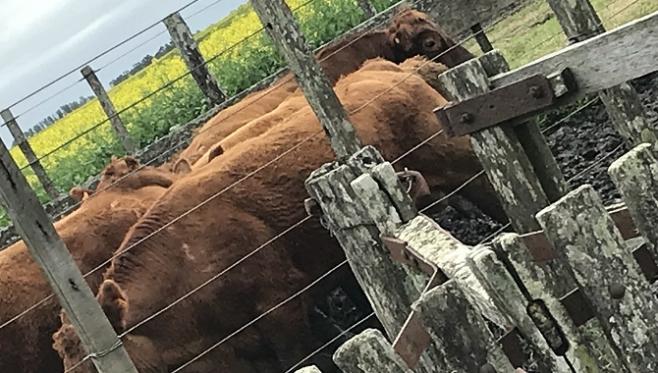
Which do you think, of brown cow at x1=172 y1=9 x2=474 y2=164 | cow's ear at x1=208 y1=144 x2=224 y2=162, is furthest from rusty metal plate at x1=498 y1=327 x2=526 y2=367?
brown cow at x1=172 y1=9 x2=474 y2=164

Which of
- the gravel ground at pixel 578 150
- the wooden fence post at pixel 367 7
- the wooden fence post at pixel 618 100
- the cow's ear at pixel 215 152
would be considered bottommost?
the gravel ground at pixel 578 150

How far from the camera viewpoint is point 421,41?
10.4 m

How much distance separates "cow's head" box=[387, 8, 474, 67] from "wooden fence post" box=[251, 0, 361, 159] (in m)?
4.73

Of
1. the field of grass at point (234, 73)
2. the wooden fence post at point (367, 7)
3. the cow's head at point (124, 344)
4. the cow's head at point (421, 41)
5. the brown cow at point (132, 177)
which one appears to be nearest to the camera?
the cow's head at point (124, 344)

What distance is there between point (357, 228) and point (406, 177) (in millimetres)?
537

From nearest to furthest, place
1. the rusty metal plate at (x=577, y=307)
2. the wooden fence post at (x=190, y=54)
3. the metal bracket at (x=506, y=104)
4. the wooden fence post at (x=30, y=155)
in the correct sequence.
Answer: the rusty metal plate at (x=577, y=307)
the metal bracket at (x=506, y=104)
the wooden fence post at (x=190, y=54)
the wooden fence post at (x=30, y=155)

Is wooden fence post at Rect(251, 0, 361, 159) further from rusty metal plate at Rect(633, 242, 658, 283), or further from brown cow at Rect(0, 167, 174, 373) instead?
brown cow at Rect(0, 167, 174, 373)

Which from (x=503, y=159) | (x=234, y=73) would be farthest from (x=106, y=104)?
(x=503, y=159)

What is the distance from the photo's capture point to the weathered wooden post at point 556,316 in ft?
8.73

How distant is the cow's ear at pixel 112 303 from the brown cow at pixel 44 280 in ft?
6.23

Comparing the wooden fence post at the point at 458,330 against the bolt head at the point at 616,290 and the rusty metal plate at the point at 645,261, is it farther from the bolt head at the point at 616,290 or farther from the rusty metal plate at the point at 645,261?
the rusty metal plate at the point at 645,261

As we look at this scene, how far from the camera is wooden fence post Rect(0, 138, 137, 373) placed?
404cm

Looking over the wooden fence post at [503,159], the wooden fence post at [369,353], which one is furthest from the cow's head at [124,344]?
the wooden fence post at [369,353]

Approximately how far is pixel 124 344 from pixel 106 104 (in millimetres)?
9283
